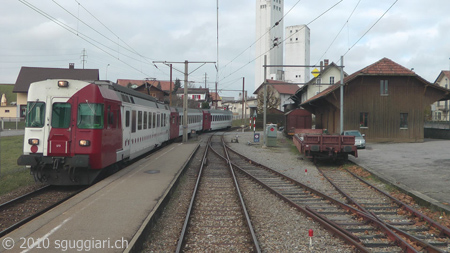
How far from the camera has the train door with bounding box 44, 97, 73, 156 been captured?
9609 mm

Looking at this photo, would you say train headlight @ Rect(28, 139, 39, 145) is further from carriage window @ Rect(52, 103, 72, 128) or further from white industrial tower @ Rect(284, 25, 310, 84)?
white industrial tower @ Rect(284, 25, 310, 84)

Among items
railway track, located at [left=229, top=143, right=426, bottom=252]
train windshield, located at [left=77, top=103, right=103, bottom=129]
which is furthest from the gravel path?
train windshield, located at [left=77, top=103, right=103, bottom=129]

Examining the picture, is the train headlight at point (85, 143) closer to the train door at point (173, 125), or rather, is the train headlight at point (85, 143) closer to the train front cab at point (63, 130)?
the train front cab at point (63, 130)

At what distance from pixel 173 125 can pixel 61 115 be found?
16.4m

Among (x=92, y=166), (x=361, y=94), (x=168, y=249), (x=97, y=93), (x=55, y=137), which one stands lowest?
(x=168, y=249)

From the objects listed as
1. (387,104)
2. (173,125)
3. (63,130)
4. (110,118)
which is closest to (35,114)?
(63,130)

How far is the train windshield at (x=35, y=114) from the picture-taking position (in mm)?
9734

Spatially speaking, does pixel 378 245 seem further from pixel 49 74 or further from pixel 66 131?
pixel 49 74

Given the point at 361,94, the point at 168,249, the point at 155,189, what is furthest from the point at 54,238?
the point at 361,94

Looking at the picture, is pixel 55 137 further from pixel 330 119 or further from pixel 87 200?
pixel 330 119

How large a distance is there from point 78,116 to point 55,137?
2.67ft

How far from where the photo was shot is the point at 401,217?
7.63m

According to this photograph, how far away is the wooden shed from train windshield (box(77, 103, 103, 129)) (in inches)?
891

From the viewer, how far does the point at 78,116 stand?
32.0ft
